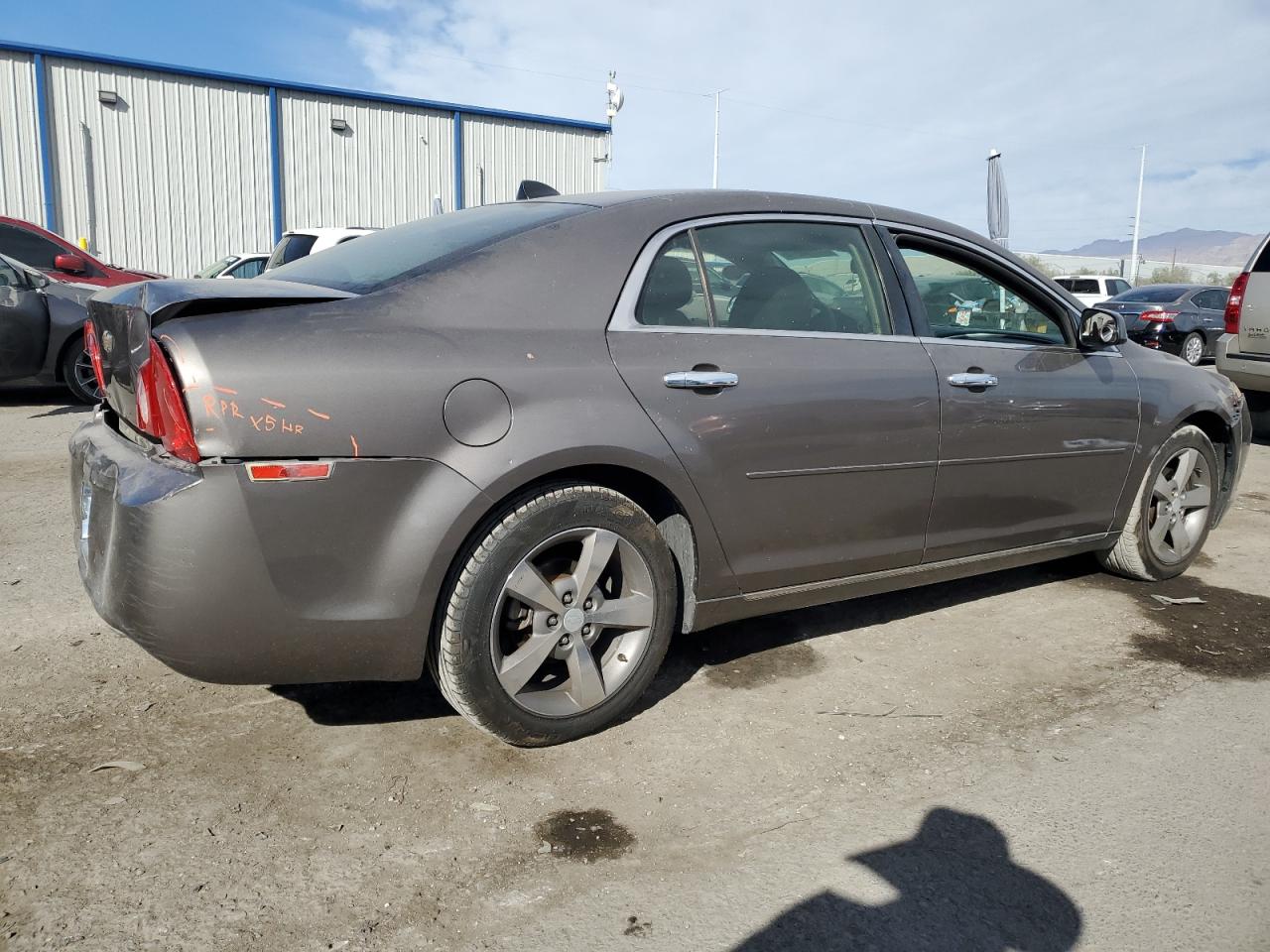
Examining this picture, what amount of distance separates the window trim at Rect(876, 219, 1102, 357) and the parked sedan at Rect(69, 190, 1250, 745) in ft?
0.04

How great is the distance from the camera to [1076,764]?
282cm

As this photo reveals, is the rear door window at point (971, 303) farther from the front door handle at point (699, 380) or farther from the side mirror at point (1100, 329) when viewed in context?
the front door handle at point (699, 380)

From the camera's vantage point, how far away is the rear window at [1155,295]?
18.5 metres

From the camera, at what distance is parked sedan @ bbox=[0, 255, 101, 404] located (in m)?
8.09

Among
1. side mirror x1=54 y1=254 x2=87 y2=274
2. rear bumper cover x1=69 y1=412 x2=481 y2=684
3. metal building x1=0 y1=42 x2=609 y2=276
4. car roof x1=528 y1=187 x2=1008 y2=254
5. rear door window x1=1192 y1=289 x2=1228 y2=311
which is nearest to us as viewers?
rear bumper cover x1=69 y1=412 x2=481 y2=684

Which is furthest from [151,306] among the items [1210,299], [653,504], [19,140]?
[1210,299]

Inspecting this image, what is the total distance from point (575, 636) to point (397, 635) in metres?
0.50

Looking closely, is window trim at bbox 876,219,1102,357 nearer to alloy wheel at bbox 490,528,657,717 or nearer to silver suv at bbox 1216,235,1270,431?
alloy wheel at bbox 490,528,657,717

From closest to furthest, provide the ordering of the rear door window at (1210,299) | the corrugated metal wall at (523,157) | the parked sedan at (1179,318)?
the parked sedan at (1179,318) < the rear door window at (1210,299) < the corrugated metal wall at (523,157)

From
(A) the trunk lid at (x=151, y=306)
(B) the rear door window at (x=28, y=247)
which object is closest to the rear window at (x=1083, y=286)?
(B) the rear door window at (x=28, y=247)

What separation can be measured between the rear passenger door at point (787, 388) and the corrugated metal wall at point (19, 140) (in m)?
20.2

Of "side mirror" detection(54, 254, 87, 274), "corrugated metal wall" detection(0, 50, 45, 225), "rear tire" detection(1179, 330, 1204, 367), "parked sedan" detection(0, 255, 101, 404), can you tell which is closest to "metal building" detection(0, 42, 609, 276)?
"corrugated metal wall" detection(0, 50, 45, 225)

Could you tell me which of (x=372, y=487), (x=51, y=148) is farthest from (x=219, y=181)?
(x=372, y=487)

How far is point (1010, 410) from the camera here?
3.67 m
